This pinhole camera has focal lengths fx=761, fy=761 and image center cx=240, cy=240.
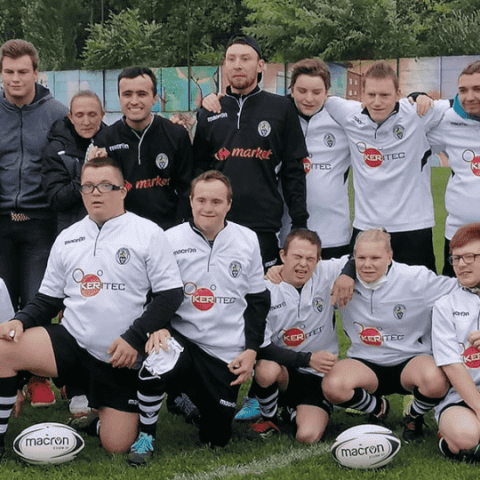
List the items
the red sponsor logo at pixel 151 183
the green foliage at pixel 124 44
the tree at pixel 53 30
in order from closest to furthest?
the red sponsor logo at pixel 151 183, the green foliage at pixel 124 44, the tree at pixel 53 30

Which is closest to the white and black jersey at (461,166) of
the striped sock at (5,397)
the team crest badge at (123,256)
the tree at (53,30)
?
the team crest badge at (123,256)

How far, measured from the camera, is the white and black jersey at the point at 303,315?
423 cm

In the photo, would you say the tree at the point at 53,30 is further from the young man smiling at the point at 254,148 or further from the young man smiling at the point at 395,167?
the young man smiling at the point at 395,167

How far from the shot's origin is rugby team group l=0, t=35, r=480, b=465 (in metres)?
3.81

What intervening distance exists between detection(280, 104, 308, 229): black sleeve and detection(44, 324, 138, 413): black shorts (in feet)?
4.84

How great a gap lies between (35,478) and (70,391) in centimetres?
98

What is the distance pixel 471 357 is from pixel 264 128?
183cm

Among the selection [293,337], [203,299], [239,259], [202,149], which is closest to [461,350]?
[293,337]

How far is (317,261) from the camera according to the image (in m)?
4.26

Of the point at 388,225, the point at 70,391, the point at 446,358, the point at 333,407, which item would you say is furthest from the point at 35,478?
the point at 388,225

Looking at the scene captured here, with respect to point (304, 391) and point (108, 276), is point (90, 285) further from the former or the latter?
point (304, 391)

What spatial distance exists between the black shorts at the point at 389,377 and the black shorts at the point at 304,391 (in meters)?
0.29

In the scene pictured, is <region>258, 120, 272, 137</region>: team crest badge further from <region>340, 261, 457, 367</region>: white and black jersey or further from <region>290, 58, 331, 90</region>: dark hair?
<region>340, 261, 457, 367</region>: white and black jersey

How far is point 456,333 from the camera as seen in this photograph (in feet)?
12.5
